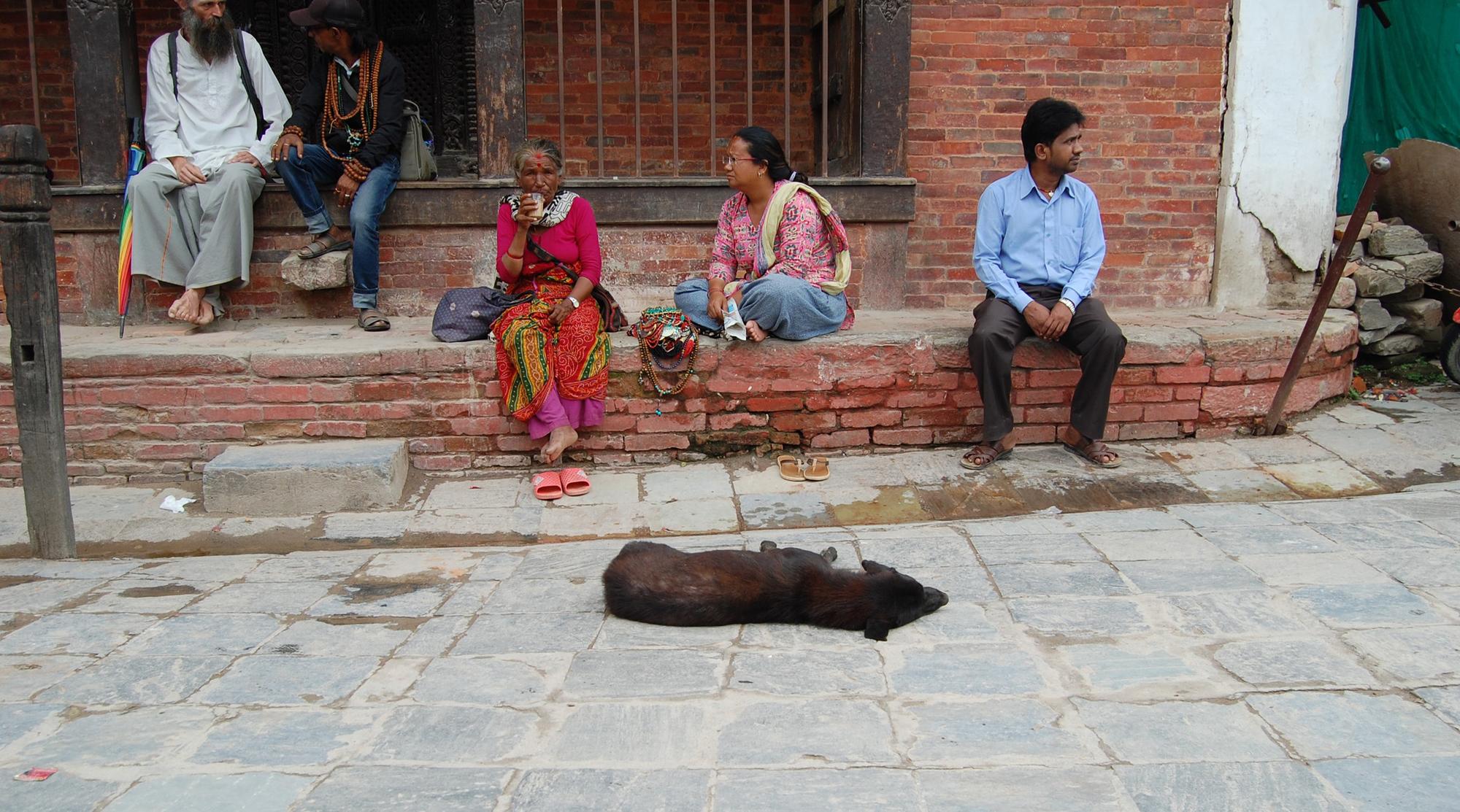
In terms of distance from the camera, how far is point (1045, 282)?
5.27 metres

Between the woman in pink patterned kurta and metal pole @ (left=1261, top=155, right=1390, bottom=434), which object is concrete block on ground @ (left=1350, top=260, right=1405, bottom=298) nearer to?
metal pole @ (left=1261, top=155, right=1390, bottom=434)

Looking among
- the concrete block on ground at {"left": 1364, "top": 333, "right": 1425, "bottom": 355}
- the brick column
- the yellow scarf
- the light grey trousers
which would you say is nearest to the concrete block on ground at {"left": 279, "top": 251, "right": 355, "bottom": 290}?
the light grey trousers

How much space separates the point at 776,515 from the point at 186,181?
3.70 metres

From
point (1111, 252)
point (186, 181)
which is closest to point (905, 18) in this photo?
point (1111, 252)

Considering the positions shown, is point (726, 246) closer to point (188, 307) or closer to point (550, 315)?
point (550, 315)

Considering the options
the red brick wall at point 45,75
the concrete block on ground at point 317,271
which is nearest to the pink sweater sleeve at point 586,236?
the concrete block on ground at point 317,271

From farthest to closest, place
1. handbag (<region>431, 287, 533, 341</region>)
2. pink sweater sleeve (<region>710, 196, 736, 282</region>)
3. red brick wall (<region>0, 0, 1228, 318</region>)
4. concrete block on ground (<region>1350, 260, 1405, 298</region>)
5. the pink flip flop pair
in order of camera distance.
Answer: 1. concrete block on ground (<region>1350, 260, 1405, 298</region>)
2. red brick wall (<region>0, 0, 1228, 318</region>)
3. pink sweater sleeve (<region>710, 196, 736, 282</region>)
4. handbag (<region>431, 287, 533, 341</region>)
5. the pink flip flop pair

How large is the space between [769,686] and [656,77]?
5.93 meters

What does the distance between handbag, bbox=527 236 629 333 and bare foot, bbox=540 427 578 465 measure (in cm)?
57

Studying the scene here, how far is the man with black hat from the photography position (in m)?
5.80

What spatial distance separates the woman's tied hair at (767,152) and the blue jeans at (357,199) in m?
2.05

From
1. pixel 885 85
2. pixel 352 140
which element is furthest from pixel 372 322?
pixel 885 85

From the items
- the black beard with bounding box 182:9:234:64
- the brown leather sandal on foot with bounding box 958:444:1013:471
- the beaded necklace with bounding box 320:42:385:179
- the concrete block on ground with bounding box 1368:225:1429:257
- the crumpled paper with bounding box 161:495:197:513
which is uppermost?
the black beard with bounding box 182:9:234:64

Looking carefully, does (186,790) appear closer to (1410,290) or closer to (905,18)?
(905,18)
